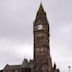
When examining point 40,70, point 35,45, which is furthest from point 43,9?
point 40,70

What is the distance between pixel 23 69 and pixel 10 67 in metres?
4.51

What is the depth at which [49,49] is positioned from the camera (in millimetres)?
77375

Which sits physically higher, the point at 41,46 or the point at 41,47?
the point at 41,46

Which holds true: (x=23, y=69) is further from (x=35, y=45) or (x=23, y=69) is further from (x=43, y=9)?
(x=43, y=9)

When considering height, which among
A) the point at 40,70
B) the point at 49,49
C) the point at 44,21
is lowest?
the point at 40,70

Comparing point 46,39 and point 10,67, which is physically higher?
point 46,39

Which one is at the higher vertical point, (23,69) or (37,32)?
(37,32)

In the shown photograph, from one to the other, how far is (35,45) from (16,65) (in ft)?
35.8

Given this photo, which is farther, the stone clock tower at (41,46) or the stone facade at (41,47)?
the stone clock tower at (41,46)

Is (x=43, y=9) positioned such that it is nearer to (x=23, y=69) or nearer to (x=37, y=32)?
(x=37, y=32)

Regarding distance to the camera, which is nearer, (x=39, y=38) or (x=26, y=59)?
(x=39, y=38)

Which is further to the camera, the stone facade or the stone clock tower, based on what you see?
the stone clock tower

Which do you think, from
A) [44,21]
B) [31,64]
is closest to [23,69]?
[31,64]

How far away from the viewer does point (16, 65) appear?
82.6 m
